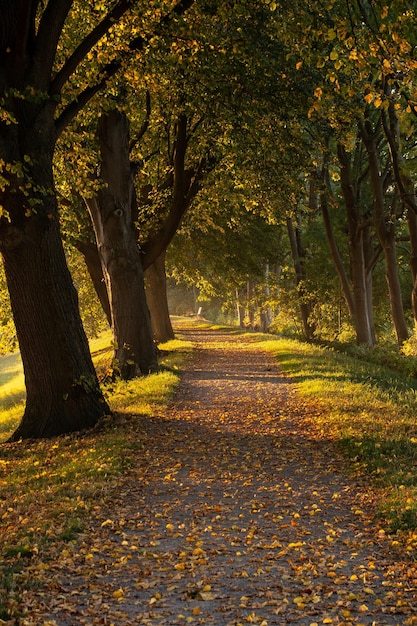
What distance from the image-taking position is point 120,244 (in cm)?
1662

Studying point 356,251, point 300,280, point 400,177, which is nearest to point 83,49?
point 400,177

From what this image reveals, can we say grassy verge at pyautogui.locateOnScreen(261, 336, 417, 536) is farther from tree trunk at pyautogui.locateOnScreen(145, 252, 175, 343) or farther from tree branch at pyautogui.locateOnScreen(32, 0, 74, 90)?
tree trunk at pyautogui.locateOnScreen(145, 252, 175, 343)

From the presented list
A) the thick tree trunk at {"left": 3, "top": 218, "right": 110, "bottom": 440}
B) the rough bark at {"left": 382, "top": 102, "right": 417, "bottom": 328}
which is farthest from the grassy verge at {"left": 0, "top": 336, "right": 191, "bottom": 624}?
the rough bark at {"left": 382, "top": 102, "right": 417, "bottom": 328}

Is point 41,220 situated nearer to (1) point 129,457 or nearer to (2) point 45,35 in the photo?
(2) point 45,35

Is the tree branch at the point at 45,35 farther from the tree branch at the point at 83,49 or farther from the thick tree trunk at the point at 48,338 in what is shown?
the thick tree trunk at the point at 48,338

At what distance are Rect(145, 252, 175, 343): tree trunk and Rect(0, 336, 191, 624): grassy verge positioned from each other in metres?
14.5

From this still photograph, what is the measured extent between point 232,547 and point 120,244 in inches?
458

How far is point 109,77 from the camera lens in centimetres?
1145

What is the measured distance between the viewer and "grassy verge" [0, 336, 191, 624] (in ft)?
18.0

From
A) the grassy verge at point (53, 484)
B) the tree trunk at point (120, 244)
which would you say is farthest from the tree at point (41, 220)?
the tree trunk at point (120, 244)

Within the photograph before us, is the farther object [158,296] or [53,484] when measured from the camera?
[158,296]

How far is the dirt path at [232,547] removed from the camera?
4684 millimetres

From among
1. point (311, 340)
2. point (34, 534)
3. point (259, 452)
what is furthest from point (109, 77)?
point (311, 340)

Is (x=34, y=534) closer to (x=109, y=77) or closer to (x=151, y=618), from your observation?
(x=151, y=618)
